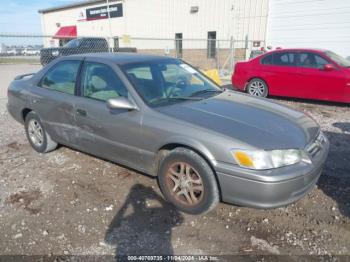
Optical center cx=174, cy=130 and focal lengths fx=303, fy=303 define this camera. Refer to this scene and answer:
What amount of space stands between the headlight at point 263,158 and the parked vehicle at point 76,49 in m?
13.9

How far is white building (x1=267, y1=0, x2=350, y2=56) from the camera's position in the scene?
1544 centimetres

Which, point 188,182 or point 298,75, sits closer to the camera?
point 188,182

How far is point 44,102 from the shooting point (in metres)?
4.38

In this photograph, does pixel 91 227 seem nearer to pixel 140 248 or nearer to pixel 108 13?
pixel 140 248

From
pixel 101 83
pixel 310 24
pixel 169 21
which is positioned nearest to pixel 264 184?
pixel 101 83

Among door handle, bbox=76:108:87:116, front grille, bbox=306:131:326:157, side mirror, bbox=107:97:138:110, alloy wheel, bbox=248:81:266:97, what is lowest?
alloy wheel, bbox=248:81:266:97

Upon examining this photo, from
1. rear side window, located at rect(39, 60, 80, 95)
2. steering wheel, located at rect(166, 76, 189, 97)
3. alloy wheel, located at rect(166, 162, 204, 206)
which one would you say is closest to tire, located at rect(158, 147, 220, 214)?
alloy wheel, located at rect(166, 162, 204, 206)

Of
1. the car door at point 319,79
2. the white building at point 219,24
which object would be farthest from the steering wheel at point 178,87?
the white building at point 219,24

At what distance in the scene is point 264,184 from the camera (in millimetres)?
2631

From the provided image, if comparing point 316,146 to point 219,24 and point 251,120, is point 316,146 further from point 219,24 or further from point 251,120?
point 219,24

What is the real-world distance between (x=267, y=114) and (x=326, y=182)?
1.25 m

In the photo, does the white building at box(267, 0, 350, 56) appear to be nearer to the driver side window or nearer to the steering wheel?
the steering wheel

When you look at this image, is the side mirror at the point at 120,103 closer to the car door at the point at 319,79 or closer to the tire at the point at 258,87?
the car door at the point at 319,79

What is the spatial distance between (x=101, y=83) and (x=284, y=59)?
6089mm
